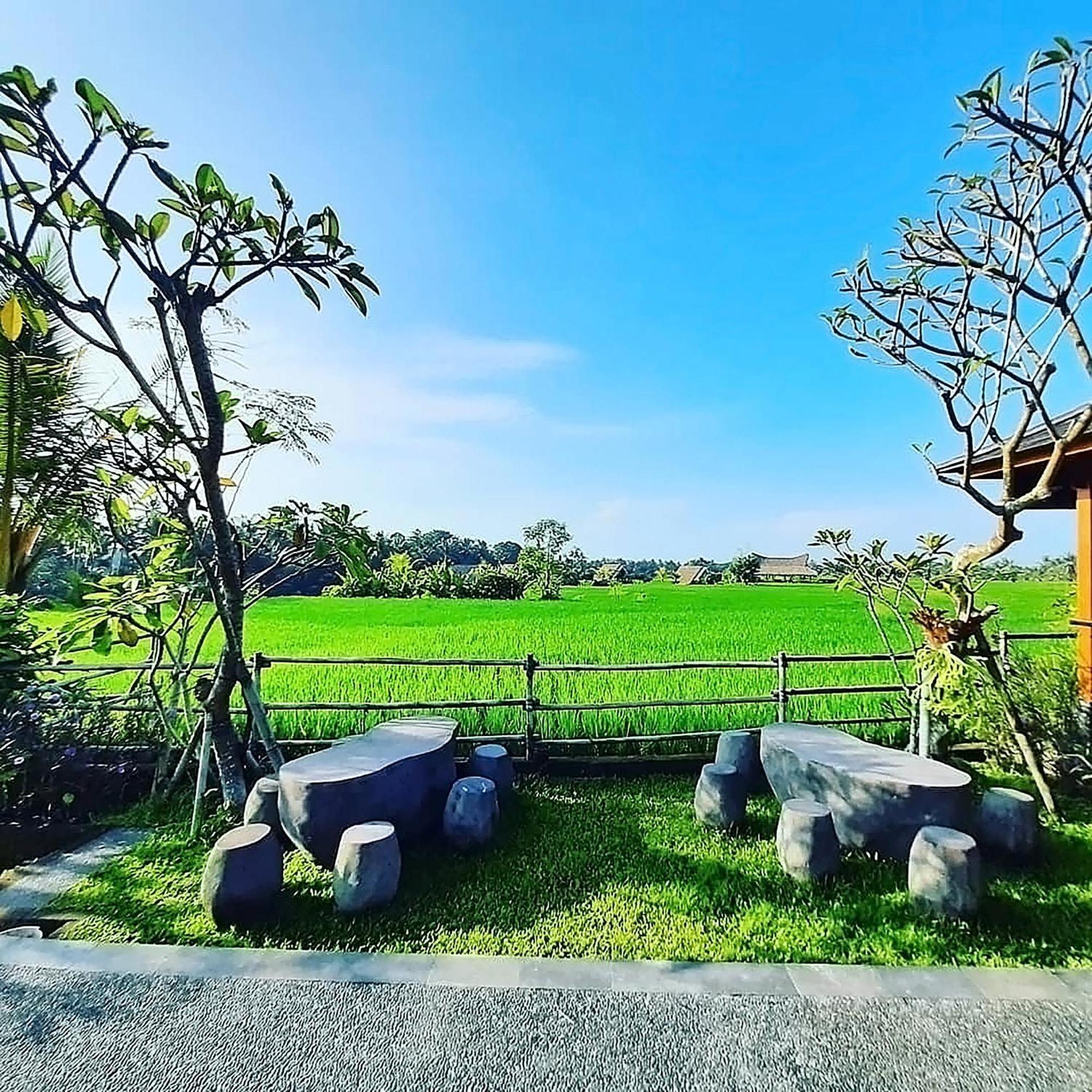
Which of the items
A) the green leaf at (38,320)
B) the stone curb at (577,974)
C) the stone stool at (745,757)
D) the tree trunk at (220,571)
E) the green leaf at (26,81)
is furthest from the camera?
the stone stool at (745,757)

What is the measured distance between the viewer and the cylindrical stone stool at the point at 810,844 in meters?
3.06

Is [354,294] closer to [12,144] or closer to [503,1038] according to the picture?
[12,144]

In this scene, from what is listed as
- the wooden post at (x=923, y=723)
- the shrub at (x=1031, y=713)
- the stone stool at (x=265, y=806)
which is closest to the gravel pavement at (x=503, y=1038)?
the stone stool at (x=265, y=806)

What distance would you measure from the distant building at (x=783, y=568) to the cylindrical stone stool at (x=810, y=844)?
2184cm

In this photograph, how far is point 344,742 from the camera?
3.82 m

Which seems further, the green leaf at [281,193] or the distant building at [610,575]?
the distant building at [610,575]

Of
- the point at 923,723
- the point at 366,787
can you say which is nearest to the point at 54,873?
the point at 366,787

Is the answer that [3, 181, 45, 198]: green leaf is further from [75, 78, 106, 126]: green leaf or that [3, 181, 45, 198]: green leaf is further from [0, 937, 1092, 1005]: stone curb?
[0, 937, 1092, 1005]: stone curb

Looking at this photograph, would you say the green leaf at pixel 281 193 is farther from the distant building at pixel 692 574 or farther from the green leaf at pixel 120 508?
the distant building at pixel 692 574

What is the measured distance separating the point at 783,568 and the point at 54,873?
29.5 m

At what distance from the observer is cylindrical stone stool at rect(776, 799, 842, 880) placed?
3064 mm

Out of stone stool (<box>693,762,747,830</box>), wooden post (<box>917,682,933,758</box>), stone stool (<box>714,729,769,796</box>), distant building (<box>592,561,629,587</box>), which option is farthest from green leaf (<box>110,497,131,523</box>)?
distant building (<box>592,561,629,587</box>)

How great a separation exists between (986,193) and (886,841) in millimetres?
3599

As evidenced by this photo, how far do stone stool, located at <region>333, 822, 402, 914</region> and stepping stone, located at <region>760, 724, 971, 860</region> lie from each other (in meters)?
2.28
